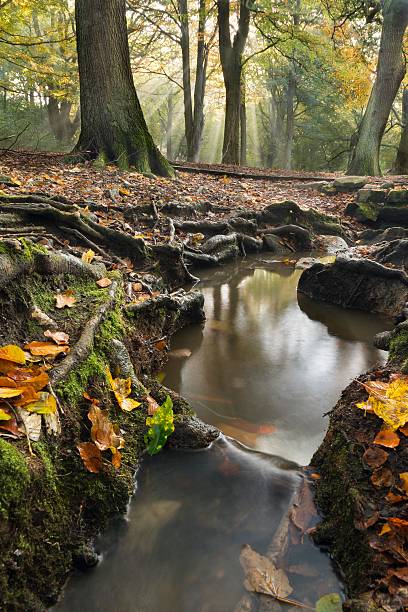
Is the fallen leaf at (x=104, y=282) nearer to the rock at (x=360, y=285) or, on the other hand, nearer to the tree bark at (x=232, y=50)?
the rock at (x=360, y=285)

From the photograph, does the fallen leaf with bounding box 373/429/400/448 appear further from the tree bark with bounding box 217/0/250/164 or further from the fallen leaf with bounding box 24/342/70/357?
the tree bark with bounding box 217/0/250/164

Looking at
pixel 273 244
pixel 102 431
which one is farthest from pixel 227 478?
pixel 273 244

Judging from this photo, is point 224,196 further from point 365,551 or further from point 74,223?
point 365,551

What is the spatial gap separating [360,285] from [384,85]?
10.3m

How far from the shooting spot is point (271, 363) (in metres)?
4.32

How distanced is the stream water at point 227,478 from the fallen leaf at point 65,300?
1205 millimetres

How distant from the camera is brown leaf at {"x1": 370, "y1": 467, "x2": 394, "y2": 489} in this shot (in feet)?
6.65

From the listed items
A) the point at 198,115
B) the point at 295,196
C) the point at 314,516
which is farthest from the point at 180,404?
the point at 198,115

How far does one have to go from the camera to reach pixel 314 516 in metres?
2.24

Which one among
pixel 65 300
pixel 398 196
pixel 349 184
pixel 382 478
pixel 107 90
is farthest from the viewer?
pixel 349 184

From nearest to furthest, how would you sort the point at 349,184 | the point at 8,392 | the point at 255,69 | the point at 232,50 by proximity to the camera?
the point at 8,392
the point at 349,184
the point at 232,50
the point at 255,69

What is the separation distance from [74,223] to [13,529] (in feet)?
13.4

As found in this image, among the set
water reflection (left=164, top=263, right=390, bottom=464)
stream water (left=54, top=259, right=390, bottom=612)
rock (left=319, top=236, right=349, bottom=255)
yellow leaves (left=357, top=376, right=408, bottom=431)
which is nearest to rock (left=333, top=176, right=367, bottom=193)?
rock (left=319, top=236, right=349, bottom=255)

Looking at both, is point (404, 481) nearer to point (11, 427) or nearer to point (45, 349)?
point (11, 427)
